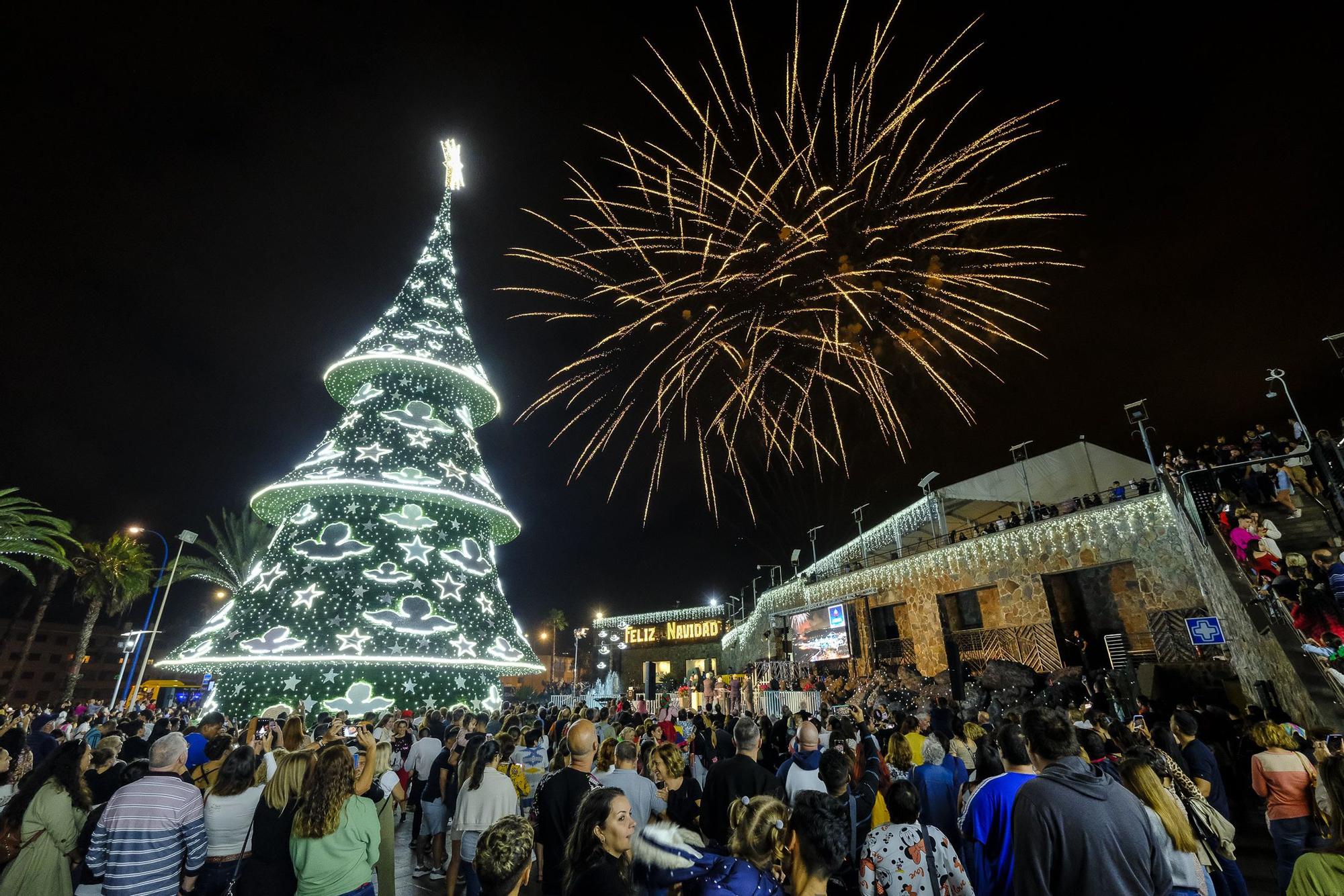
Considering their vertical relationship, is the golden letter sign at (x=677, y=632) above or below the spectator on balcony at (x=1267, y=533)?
above

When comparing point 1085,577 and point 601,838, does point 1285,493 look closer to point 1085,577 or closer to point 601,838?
point 1085,577

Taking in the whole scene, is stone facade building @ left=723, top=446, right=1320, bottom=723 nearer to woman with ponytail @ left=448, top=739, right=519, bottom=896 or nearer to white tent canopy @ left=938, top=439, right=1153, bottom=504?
white tent canopy @ left=938, top=439, right=1153, bottom=504

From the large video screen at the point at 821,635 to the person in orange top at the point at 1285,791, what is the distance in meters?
24.3

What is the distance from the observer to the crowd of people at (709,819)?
9.09 ft

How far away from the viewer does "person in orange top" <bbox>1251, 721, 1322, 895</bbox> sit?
490cm

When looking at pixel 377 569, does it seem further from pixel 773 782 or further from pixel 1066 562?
pixel 1066 562

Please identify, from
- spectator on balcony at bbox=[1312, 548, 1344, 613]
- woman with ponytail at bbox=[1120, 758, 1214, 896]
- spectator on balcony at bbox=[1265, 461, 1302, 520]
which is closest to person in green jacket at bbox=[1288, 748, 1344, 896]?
woman with ponytail at bbox=[1120, 758, 1214, 896]

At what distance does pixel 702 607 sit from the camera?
213ft

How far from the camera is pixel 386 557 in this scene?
14.6 m

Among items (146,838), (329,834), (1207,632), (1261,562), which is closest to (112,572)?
(146,838)

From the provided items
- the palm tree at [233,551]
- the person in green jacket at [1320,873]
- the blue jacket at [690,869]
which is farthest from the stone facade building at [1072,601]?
the palm tree at [233,551]

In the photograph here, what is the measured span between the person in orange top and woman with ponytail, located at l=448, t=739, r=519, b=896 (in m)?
6.58

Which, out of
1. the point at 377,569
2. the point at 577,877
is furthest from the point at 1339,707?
the point at 377,569

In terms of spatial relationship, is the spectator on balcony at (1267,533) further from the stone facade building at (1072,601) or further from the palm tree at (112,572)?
the palm tree at (112,572)
